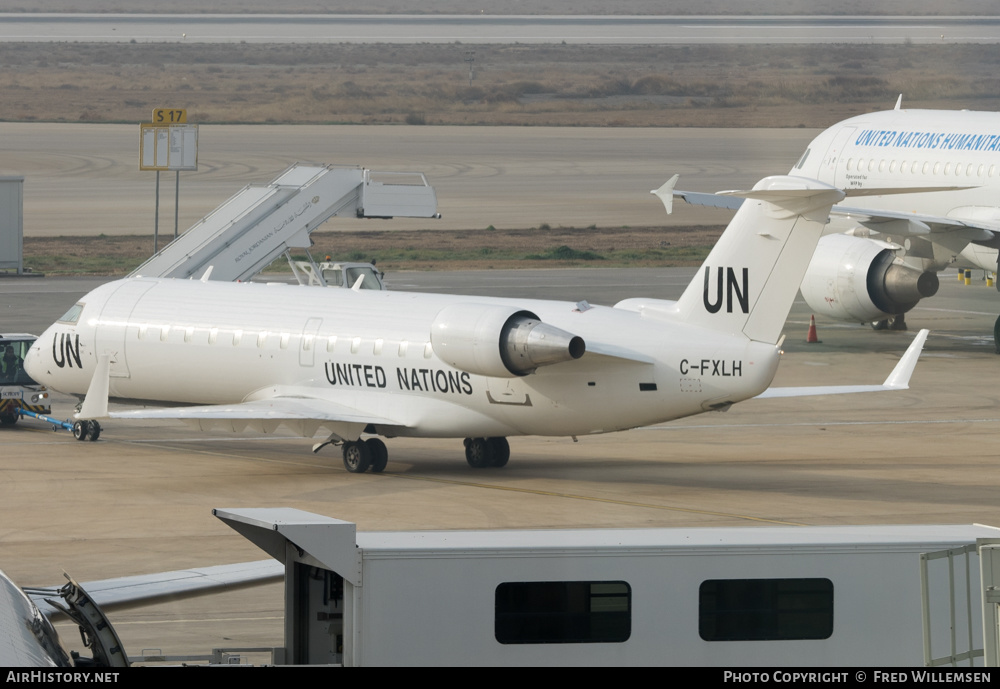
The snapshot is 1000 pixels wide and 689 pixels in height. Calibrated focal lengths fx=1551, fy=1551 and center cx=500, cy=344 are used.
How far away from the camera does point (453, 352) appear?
85.4ft

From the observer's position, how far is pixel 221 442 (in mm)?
32562

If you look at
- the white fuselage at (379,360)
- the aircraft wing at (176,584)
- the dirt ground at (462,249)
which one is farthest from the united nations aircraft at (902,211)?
the aircraft wing at (176,584)

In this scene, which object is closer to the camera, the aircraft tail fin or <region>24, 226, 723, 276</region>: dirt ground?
the aircraft tail fin

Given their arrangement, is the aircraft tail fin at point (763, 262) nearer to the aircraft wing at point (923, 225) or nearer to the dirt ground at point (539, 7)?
the dirt ground at point (539, 7)

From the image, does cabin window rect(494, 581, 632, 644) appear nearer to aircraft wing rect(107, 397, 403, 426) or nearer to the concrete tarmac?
the concrete tarmac

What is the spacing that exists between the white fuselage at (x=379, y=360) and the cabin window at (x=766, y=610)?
1309 cm

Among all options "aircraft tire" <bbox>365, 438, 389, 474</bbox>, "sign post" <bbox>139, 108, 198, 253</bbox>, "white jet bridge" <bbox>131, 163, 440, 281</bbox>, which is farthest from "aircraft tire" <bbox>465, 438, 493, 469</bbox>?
"sign post" <bbox>139, 108, 198, 253</bbox>

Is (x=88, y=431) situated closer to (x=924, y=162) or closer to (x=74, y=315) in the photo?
(x=74, y=315)

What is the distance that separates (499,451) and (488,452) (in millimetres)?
204

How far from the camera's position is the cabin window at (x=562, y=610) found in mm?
11516

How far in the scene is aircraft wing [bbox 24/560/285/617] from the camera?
12.4 meters

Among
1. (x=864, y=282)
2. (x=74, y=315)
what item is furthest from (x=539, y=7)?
(x=74, y=315)

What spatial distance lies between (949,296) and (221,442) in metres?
36.3

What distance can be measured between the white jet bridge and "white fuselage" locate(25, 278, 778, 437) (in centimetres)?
1046
